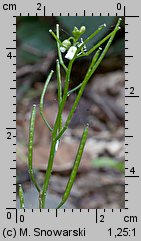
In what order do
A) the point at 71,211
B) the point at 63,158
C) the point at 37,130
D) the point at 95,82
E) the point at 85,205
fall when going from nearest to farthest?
the point at 71,211 → the point at 85,205 → the point at 63,158 → the point at 37,130 → the point at 95,82

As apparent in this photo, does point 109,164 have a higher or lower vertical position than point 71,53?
lower

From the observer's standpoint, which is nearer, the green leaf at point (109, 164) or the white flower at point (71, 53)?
the white flower at point (71, 53)

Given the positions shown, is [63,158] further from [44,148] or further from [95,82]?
[95,82]

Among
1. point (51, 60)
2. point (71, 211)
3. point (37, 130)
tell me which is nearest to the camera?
point (71, 211)

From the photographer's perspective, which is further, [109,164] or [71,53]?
[109,164]

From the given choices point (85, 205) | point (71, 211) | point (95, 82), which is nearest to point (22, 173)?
point (85, 205)

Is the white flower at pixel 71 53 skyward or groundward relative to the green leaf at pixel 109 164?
skyward

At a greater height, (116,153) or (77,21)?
(77,21)

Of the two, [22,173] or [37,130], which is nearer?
[22,173]

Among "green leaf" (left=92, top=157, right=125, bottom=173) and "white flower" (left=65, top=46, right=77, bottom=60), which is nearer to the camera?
"white flower" (left=65, top=46, right=77, bottom=60)

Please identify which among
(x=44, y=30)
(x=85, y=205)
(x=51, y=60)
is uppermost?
(x=44, y=30)

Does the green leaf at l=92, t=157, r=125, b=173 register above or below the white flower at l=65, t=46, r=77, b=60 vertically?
below
